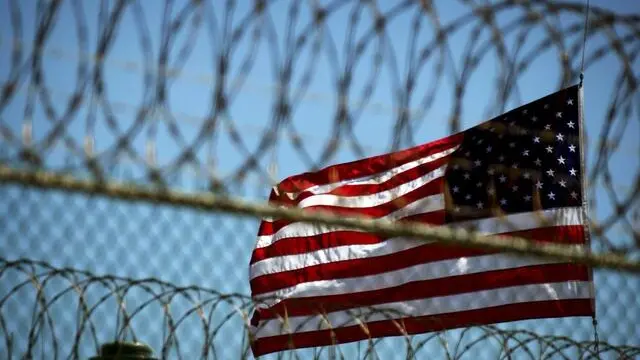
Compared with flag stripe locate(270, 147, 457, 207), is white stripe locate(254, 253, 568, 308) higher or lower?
lower

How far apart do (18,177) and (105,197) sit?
41 cm

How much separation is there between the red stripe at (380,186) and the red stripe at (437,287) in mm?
915

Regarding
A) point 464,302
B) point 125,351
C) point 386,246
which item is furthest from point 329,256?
point 125,351

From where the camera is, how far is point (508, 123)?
39.2 feet

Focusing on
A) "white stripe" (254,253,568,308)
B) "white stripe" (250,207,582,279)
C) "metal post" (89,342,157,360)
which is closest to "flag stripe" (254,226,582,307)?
"white stripe" (254,253,568,308)

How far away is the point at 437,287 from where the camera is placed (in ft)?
39.2

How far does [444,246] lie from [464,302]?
1.68 ft

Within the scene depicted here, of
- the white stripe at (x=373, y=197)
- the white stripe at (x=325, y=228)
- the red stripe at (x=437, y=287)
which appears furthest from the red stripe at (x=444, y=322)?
the white stripe at (x=373, y=197)

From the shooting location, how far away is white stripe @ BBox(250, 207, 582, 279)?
11500 millimetres

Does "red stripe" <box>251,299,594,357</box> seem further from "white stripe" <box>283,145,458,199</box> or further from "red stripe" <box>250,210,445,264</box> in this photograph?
"white stripe" <box>283,145,458,199</box>

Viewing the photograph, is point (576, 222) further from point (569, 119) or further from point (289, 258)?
point (289, 258)

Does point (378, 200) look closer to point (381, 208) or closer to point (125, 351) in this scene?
point (381, 208)

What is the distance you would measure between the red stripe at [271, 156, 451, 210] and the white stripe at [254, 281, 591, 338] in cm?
107

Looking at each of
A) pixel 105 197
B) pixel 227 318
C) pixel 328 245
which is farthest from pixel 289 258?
pixel 105 197
